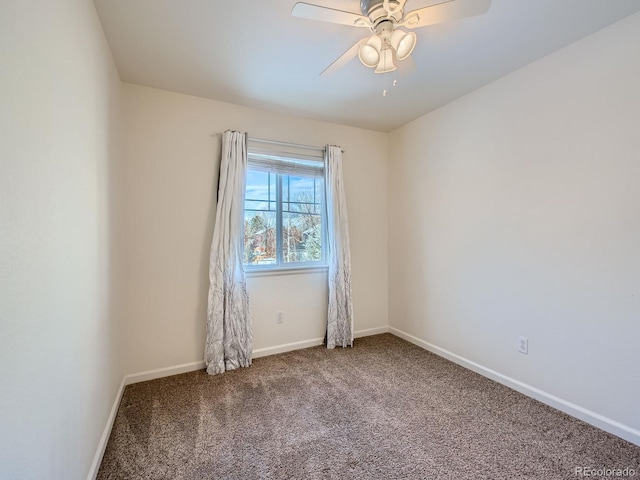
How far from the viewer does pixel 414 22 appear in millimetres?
1405

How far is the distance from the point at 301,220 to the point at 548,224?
2113 mm

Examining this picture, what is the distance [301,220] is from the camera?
123 inches

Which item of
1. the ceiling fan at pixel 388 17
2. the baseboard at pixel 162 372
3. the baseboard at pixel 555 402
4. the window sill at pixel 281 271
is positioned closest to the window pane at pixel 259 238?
the window sill at pixel 281 271

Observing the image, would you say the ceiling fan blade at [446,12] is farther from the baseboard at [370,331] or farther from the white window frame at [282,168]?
the baseboard at [370,331]

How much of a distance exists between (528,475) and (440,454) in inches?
15.9

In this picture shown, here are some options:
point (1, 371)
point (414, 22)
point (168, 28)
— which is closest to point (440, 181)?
point (414, 22)

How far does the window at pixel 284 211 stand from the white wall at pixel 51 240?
134 centimetres

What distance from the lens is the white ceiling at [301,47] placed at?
1596 mm

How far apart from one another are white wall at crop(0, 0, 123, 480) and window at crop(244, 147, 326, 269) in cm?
134

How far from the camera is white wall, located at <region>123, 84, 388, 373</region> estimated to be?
2.38 m

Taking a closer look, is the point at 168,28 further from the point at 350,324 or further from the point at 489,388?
Result: the point at 489,388

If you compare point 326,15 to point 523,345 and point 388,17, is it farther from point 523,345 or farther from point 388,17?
point 523,345

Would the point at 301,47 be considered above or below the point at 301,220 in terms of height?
above

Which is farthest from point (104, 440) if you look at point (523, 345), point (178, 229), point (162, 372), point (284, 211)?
point (523, 345)
